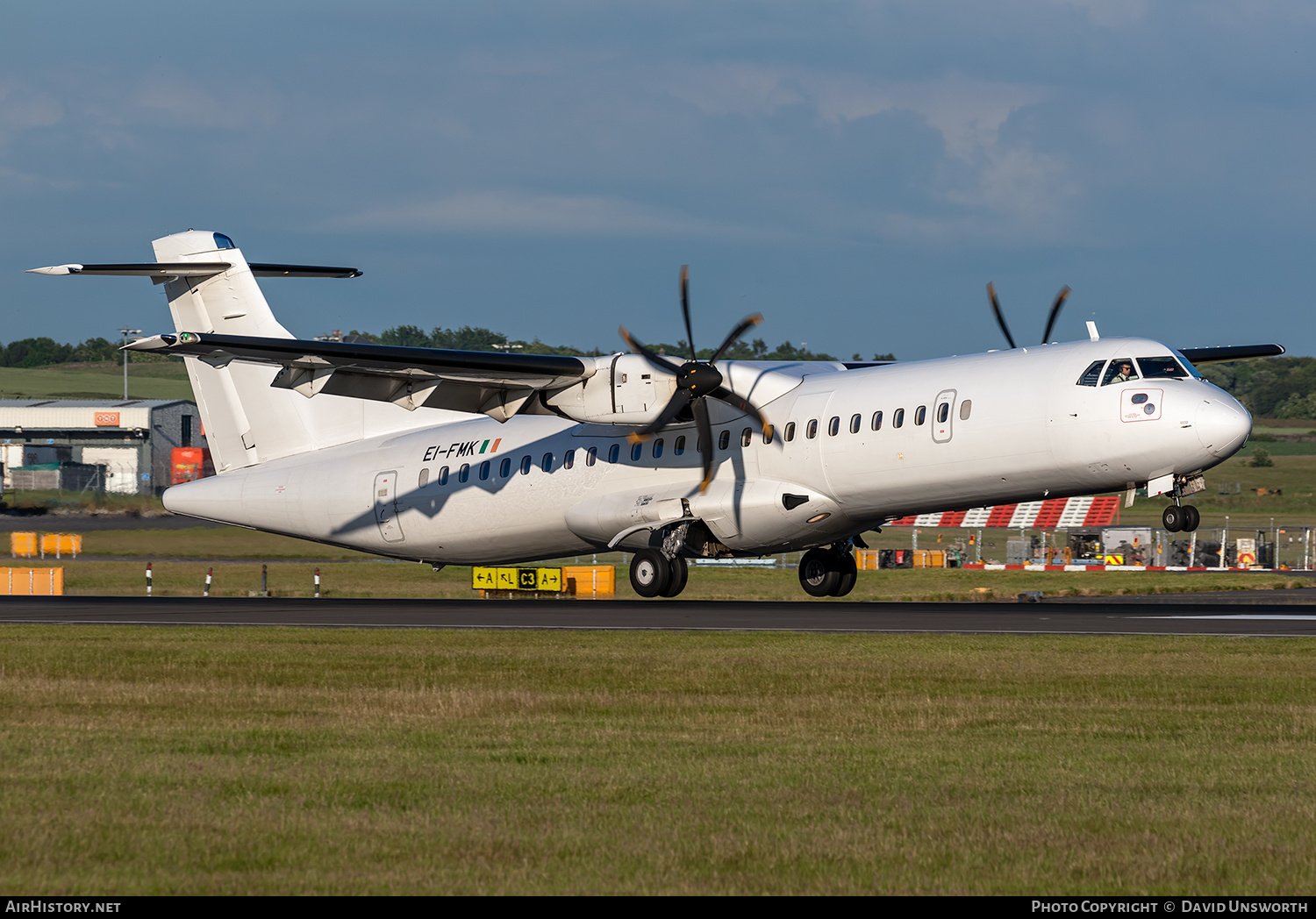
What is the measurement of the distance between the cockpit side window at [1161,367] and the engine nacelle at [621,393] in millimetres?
8605

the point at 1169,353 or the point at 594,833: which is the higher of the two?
the point at 1169,353

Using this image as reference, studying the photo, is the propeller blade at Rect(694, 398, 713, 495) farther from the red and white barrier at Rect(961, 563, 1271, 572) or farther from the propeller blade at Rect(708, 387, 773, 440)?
the red and white barrier at Rect(961, 563, 1271, 572)

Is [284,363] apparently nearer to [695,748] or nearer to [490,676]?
[490,676]

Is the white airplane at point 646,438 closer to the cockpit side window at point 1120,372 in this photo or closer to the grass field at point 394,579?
the cockpit side window at point 1120,372

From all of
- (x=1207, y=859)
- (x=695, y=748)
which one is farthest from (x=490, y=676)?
(x=1207, y=859)

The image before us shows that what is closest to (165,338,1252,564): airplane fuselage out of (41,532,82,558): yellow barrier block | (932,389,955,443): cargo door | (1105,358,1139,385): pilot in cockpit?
(932,389,955,443): cargo door

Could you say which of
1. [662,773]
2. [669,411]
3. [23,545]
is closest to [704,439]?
[669,411]

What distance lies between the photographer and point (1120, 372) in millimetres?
23953

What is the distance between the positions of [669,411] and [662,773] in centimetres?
1735

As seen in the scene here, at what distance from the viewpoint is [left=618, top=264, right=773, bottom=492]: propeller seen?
27.0m

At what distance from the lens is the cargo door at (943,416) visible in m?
25.1

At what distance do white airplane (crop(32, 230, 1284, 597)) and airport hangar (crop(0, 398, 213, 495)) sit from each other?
56.3 meters

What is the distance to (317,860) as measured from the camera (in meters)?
7.70
